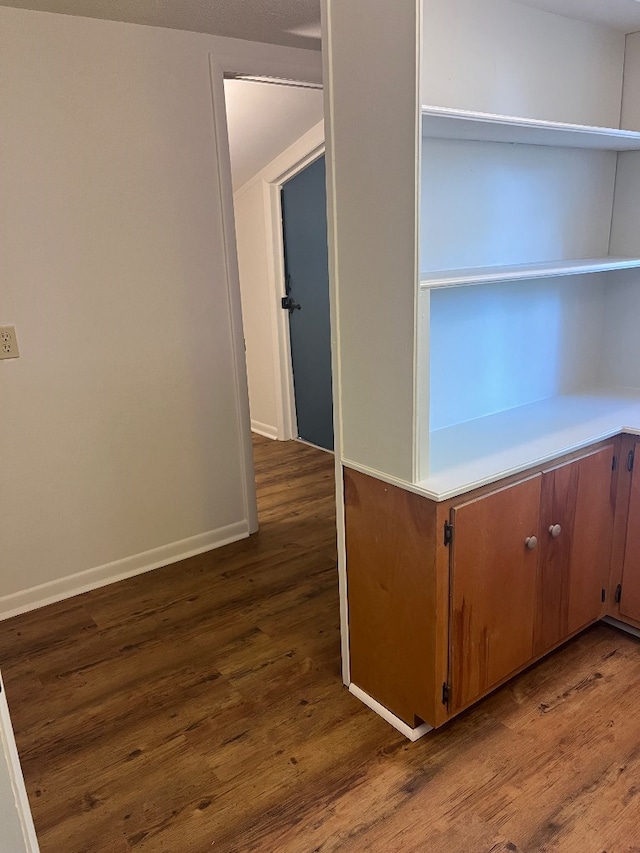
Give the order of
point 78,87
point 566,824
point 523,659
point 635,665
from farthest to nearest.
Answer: point 78,87 → point 635,665 → point 523,659 → point 566,824

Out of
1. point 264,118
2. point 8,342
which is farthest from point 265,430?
point 8,342

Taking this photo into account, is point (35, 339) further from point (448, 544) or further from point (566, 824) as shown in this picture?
point (566, 824)

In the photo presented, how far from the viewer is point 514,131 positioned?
1.91 metres

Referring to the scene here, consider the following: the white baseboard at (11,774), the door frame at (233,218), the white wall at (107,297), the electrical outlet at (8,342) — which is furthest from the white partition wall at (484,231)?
the electrical outlet at (8,342)

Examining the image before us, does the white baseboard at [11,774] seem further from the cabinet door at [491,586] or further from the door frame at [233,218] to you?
the door frame at [233,218]

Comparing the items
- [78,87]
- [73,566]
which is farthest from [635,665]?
[78,87]

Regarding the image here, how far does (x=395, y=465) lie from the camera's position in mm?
1813

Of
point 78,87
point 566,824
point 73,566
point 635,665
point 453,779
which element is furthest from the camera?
point 73,566

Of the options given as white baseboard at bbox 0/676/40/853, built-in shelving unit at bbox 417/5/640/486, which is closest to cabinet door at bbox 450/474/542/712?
built-in shelving unit at bbox 417/5/640/486

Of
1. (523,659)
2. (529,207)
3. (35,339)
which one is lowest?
(523,659)

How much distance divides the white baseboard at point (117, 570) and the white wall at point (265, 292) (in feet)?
5.69

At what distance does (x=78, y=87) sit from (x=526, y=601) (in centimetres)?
246

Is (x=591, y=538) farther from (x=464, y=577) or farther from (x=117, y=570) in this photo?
(x=117, y=570)

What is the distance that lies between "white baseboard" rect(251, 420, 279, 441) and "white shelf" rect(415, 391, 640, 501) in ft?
9.15
